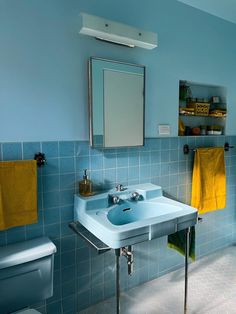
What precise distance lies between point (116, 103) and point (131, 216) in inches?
31.2

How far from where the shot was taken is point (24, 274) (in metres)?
1.20

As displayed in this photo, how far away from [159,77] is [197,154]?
2.41 feet

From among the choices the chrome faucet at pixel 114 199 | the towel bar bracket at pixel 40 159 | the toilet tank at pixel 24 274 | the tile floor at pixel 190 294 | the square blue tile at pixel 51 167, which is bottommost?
the tile floor at pixel 190 294

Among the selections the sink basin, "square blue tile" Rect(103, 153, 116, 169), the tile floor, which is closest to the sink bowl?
the sink basin

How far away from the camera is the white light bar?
133cm

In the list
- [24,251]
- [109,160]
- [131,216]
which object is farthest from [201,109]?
[24,251]

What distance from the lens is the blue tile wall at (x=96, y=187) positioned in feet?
4.63

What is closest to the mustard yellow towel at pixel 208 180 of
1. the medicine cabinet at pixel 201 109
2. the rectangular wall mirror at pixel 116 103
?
the medicine cabinet at pixel 201 109

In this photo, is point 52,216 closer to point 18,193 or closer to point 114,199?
point 18,193

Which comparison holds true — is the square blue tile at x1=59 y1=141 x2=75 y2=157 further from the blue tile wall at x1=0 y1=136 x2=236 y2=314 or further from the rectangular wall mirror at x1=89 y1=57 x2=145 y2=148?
A: the rectangular wall mirror at x1=89 y1=57 x2=145 y2=148

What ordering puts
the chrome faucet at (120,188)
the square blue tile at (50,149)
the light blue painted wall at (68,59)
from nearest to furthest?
the light blue painted wall at (68,59) < the square blue tile at (50,149) < the chrome faucet at (120,188)

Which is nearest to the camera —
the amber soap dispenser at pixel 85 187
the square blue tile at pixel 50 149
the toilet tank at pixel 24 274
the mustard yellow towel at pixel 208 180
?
the toilet tank at pixel 24 274

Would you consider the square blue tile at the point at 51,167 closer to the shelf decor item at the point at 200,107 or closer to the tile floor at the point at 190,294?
the tile floor at the point at 190,294

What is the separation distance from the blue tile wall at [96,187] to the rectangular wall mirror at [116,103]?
10 centimetres
